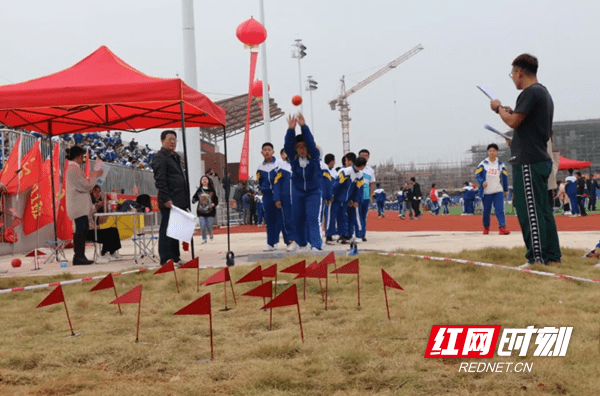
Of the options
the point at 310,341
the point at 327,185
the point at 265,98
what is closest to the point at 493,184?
the point at 327,185

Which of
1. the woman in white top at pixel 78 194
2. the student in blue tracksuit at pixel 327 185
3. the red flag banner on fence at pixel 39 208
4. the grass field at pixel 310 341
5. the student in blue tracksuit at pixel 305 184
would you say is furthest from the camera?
the red flag banner on fence at pixel 39 208

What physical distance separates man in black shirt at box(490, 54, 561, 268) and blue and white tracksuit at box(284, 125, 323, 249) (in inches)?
129

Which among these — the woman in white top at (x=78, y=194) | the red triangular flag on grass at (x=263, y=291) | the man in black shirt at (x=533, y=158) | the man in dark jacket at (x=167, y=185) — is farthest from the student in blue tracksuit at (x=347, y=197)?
the red triangular flag on grass at (x=263, y=291)

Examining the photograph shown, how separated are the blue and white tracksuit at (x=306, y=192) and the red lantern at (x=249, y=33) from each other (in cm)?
976

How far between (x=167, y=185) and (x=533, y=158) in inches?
189

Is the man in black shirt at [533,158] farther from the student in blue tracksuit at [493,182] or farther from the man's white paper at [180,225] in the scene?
the student in blue tracksuit at [493,182]

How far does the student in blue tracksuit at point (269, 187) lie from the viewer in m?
10.6

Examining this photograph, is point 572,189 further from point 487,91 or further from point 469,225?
point 487,91

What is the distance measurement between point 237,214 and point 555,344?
2873 cm

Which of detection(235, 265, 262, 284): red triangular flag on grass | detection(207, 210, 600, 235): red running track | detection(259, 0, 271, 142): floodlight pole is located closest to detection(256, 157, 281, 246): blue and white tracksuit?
detection(235, 265, 262, 284): red triangular flag on grass

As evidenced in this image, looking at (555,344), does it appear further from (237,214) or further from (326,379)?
(237,214)

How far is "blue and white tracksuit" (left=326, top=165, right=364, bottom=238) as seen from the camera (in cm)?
1151

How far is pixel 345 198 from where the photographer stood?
11.8m

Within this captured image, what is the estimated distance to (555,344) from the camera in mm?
3285
